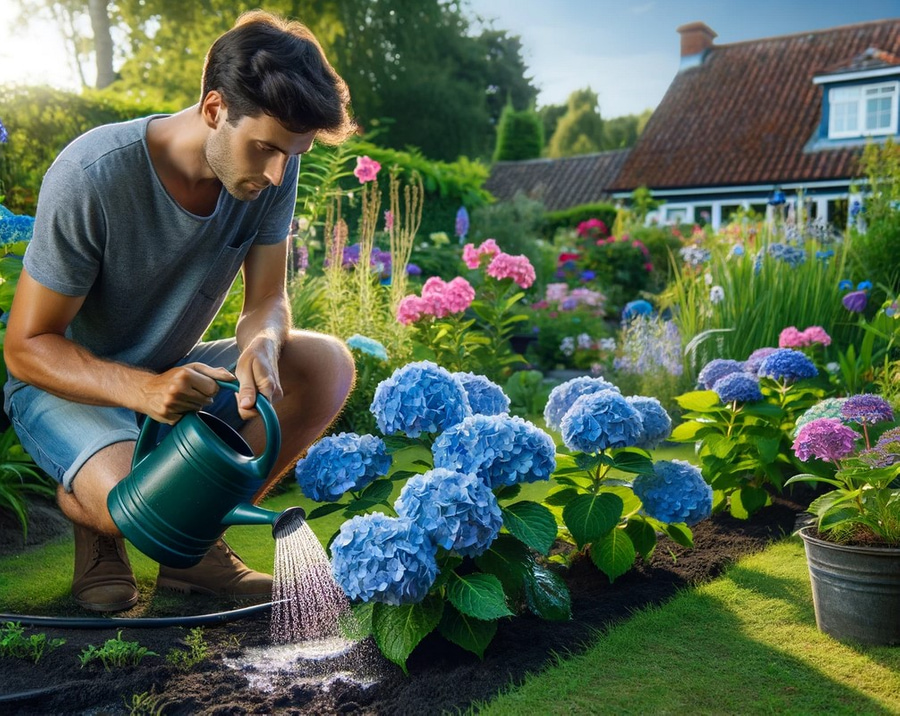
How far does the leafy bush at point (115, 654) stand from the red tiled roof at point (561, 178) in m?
19.9

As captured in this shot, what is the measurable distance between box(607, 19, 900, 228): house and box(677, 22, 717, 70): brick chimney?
24mm

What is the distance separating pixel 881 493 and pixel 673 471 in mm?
531

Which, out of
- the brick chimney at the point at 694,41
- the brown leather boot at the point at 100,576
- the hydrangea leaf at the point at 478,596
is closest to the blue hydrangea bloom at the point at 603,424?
the hydrangea leaf at the point at 478,596

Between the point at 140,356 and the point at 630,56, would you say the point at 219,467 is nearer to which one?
the point at 140,356

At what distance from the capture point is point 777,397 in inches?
123

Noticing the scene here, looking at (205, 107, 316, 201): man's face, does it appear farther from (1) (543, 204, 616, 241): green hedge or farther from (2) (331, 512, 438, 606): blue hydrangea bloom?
(1) (543, 204, 616, 241): green hedge

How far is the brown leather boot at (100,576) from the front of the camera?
224 centimetres

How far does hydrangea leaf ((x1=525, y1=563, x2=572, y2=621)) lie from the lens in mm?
2012

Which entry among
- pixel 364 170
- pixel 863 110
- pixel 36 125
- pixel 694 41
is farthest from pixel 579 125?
pixel 364 170

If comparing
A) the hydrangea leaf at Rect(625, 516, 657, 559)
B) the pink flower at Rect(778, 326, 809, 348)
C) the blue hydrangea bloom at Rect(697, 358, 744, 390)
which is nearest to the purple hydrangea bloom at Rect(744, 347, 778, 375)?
the blue hydrangea bloom at Rect(697, 358, 744, 390)

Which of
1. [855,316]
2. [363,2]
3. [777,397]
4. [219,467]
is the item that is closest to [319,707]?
[219,467]

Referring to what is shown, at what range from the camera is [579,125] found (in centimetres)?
3528

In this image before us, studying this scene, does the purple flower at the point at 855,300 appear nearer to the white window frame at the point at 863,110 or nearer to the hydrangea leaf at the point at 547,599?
the hydrangea leaf at the point at 547,599

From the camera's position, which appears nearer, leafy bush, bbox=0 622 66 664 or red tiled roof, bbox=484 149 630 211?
leafy bush, bbox=0 622 66 664
